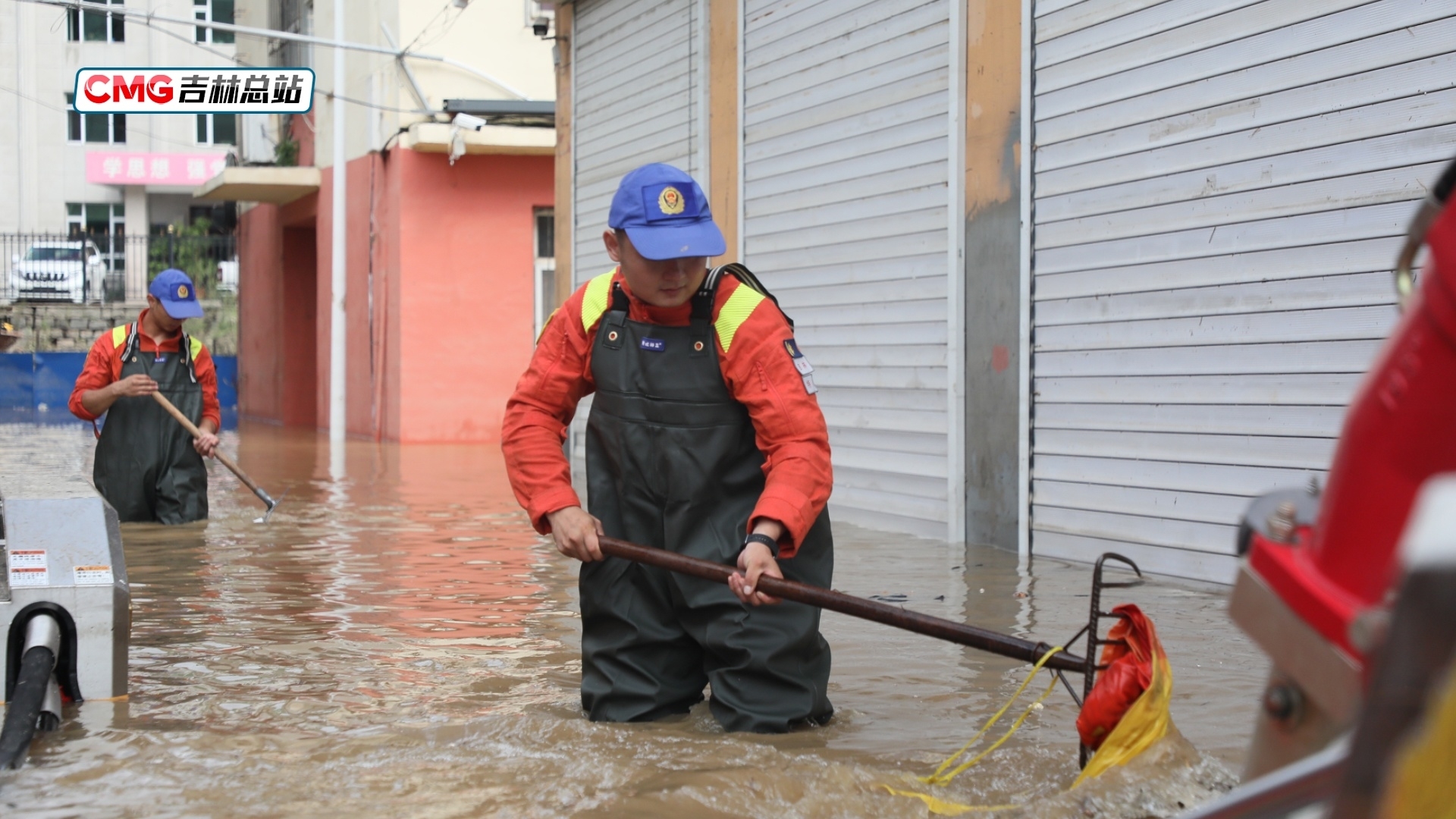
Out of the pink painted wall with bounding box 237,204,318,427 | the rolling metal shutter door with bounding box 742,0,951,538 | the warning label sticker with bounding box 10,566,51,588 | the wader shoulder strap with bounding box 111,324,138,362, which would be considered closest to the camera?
the warning label sticker with bounding box 10,566,51,588

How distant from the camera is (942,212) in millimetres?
8797

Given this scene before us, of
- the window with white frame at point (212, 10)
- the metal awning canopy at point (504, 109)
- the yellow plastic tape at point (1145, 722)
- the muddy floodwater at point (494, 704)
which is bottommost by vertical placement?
the muddy floodwater at point (494, 704)

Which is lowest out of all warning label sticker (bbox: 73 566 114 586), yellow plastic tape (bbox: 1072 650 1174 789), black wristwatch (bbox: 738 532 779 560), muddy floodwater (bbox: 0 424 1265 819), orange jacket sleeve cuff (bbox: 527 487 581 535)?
muddy floodwater (bbox: 0 424 1265 819)

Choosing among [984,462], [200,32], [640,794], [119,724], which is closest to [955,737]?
[640,794]

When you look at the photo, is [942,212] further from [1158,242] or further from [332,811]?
[332,811]

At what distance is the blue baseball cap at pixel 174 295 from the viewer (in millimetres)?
9086

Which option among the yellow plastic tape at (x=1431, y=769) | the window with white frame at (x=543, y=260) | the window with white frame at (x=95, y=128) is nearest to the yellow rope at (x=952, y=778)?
the yellow plastic tape at (x=1431, y=769)

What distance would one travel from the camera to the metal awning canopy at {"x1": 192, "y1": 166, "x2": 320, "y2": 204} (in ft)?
72.9

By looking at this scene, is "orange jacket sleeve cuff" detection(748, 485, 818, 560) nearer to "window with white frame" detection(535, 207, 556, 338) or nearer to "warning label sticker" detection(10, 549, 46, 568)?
"warning label sticker" detection(10, 549, 46, 568)

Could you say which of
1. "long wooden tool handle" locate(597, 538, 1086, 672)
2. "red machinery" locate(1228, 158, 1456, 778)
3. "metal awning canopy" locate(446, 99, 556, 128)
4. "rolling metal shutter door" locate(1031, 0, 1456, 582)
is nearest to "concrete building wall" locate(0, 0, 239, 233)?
"metal awning canopy" locate(446, 99, 556, 128)

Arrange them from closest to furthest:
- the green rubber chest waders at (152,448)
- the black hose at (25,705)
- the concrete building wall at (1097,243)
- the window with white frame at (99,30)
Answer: the black hose at (25,705) → the concrete building wall at (1097,243) → the green rubber chest waders at (152,448) → the window with white frame at (99,30)

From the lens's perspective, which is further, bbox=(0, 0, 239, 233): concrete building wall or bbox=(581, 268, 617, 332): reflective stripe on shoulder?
bbox=(0, 0, 239, 233): concrete building wall

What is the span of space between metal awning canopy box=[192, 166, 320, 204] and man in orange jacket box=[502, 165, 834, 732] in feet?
63.0

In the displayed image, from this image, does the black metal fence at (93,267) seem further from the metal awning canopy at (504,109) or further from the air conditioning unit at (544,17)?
the air conditioning unit at (544,17)
